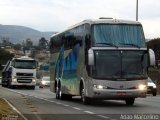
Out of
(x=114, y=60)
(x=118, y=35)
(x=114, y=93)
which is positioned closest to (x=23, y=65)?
(x=118, y=35)

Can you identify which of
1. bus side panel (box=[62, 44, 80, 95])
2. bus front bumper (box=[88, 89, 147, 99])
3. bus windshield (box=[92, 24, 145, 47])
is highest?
bus windshield (box=[92, 24, 145, 47])

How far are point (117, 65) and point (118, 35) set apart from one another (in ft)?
4.38

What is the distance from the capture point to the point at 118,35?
24172 millimetres

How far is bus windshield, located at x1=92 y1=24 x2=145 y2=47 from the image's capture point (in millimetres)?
23984

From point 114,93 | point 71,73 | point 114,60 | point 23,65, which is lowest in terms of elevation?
point 114,93

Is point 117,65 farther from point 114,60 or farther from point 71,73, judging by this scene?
point 71,73

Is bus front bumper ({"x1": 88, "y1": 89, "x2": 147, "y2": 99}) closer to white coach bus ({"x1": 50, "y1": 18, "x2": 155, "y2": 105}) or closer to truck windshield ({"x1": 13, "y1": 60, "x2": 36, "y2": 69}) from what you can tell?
white coach bus ({"x1": 50, "y1": 18, "x2": 155, "y2": 105})

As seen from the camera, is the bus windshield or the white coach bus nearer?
the white coach bus

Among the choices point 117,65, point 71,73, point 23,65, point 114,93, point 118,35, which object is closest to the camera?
point 114,93

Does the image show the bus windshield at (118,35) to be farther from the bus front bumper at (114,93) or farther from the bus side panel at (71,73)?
the bus side panel at (71,73)

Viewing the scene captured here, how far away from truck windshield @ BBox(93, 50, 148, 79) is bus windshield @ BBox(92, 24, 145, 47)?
41 centimetres

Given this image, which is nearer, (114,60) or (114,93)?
(114,93)

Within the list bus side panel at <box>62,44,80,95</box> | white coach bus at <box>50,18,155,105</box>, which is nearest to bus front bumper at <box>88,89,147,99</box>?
white coach bus at <box>50,18,155,105</box>

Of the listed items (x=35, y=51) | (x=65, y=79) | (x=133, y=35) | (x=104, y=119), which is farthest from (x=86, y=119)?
(x=35, y=51)
